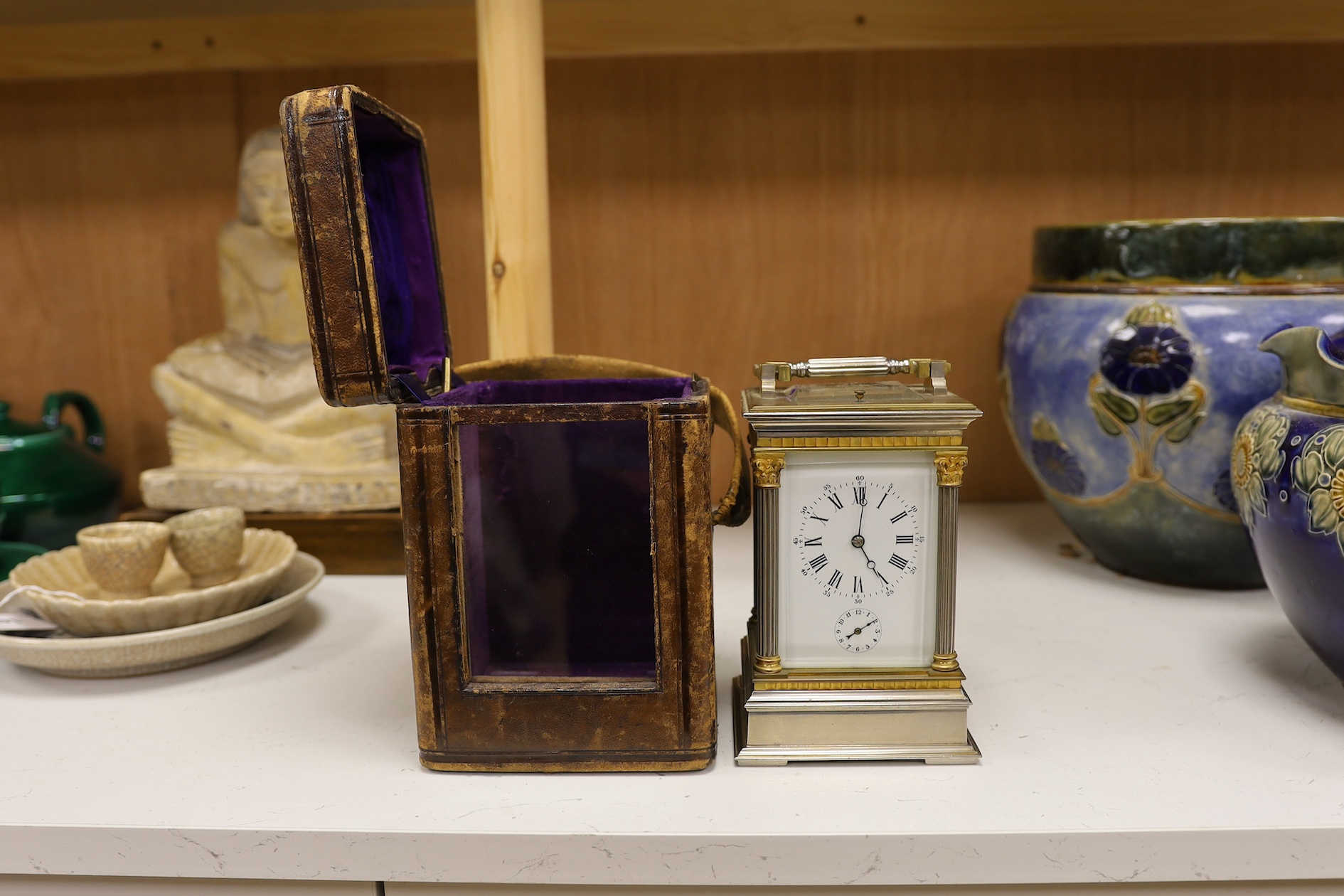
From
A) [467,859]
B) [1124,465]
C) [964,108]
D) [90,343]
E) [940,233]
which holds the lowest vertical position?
[467,859]

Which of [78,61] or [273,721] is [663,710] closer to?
[273,721]

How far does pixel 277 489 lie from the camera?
3.94 ft

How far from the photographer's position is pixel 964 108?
1358 mm

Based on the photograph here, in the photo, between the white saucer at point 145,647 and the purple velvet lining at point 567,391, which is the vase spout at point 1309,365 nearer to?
the purple velvet lining at point 567,391

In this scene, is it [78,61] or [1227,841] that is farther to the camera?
[78,61]

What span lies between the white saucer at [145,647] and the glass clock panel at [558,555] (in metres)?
0.31

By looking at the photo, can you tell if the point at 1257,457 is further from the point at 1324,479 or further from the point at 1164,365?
the point at 1164,365

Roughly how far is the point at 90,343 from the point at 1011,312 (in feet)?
4.26

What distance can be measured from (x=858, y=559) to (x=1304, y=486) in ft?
1.12

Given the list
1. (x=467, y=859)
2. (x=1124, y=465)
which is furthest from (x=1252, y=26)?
(x=467, y=859)

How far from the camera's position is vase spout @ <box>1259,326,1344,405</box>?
0.77 m

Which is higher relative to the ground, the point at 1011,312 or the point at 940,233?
the point at 940,233

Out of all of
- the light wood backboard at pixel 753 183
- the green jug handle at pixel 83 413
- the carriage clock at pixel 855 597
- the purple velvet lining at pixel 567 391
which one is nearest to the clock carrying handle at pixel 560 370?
the purple velvet lining at pixel 567 391

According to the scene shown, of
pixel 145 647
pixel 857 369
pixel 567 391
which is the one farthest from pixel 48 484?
pixel 857 369
